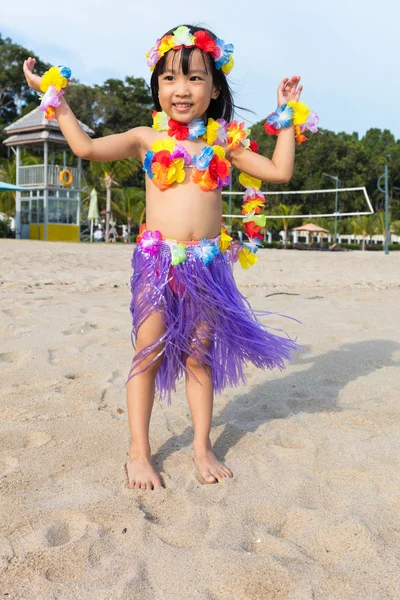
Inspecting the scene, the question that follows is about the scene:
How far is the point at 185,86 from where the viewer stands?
230 cm

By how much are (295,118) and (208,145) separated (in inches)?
14.7

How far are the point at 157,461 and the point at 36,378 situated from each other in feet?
3.72

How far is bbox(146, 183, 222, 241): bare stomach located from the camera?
7.59ft

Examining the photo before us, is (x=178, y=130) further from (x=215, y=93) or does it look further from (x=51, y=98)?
(x=51, y=98)

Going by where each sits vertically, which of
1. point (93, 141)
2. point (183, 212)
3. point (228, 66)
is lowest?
point (183, 212)

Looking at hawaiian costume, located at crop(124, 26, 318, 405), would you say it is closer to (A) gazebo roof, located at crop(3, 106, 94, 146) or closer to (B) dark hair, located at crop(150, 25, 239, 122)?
(B) dark hair, located at crop(150, 25, 239, 122)

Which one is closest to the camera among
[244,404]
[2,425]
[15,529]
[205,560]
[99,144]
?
[205,560]

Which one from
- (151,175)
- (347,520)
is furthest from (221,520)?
(151,175)

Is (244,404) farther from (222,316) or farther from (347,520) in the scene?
(347,520)

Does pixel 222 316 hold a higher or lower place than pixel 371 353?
higher

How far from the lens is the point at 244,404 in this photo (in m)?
3.06

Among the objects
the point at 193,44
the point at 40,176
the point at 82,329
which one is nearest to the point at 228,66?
the point at 193,44

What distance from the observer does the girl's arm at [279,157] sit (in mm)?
2354

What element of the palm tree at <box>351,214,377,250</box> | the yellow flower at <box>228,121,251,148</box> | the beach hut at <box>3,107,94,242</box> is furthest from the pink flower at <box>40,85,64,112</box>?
the palm tree at <box>351,214,377,250</box>
